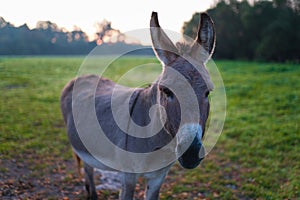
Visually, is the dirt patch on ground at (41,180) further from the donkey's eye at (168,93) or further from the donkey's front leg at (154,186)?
the donkey's eye at (168,93)

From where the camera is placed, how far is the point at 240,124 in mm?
9234

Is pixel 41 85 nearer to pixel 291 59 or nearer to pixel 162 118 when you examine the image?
pixel 162 118

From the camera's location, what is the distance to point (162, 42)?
274cm

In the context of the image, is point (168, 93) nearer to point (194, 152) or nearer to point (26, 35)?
point (194, 152)

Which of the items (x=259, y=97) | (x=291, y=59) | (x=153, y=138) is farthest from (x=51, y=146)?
(x=291, y=59)

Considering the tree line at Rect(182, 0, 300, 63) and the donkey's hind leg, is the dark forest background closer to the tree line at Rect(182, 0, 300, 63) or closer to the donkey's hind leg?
the tree line at Rect(182, 0, 300, 63)

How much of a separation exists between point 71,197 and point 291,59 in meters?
32.5

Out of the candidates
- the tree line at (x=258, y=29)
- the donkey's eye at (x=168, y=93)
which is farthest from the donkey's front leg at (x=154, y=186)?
the tree line at (x=258, y=29)

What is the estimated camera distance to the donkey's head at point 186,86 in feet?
7.75

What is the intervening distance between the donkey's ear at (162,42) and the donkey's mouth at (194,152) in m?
0.76

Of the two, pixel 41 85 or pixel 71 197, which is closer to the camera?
pixel 71 197

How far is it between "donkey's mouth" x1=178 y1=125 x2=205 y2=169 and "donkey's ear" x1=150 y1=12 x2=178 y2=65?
76 centimetres

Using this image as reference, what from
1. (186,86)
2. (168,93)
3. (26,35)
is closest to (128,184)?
(168,93)

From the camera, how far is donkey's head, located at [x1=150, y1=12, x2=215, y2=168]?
7.75 feet
